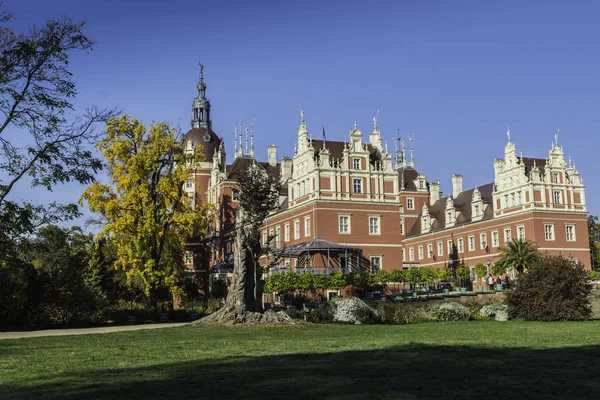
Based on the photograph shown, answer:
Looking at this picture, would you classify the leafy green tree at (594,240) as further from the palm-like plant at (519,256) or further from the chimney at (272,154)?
the chimney at (272,154)

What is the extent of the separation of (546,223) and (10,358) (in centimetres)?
5051

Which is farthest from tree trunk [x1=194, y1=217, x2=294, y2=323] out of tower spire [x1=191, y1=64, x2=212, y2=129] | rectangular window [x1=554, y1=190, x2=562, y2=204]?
tower spire [x1=191, y1=64, x2=212, y2=129]

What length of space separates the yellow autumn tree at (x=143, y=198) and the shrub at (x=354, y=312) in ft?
46.0

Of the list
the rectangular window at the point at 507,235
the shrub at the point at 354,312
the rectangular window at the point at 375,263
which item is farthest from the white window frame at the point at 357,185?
the shrub at the point at 354,312

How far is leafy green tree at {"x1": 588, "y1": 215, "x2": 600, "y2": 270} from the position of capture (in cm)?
7119

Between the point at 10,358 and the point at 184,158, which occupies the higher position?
the point at 184,158

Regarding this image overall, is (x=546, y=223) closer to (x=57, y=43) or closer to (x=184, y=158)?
(x=184, y=158)

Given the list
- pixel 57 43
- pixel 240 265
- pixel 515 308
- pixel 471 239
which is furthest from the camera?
pixel 471 239

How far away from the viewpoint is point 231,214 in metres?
65.8

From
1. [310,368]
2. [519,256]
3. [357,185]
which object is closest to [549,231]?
[519,256]

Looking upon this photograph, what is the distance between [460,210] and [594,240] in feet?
58.5

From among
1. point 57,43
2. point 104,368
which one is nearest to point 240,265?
point 57,43

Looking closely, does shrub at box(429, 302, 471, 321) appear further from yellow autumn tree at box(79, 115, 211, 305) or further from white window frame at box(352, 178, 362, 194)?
white window frame at box(352, 178, 362, 194)

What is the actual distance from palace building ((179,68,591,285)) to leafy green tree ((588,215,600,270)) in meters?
14.8
